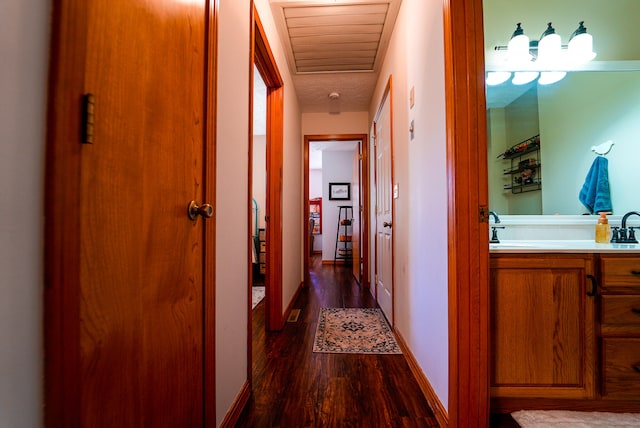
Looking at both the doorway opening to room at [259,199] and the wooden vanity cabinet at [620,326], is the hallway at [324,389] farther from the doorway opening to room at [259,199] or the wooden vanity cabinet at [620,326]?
the doorway opening to room at [259,199]

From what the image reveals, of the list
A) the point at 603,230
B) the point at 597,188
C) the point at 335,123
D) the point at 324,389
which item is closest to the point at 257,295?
the point at 324,389

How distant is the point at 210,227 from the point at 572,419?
1.77m

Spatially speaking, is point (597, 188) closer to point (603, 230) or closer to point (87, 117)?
point (603, 230)

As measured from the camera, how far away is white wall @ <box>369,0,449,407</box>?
1202 mm

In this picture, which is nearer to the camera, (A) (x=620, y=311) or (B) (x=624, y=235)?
(A) (x=620, y=311)

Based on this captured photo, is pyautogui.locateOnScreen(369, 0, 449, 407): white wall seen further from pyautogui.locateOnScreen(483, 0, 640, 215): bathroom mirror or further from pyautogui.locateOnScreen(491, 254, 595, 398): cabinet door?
pyautogui.locateOnScreen(483, 0, 640, 215): bathroom mirror

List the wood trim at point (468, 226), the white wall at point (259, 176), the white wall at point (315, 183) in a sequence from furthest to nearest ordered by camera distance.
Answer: the white wall at point (315, 183) → the white wall at point (259, 176) → the wood trim at point (468, 226)

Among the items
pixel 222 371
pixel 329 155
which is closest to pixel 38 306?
pixel 222 371

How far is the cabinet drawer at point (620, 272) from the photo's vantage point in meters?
1.21

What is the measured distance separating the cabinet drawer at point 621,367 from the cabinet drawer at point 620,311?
0.08 m

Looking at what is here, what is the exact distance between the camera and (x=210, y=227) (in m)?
0.97

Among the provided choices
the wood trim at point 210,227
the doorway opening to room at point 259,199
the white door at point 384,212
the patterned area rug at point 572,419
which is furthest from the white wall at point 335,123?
the patterned area rug at point 572,419

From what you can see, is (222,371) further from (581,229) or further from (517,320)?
(581,229)

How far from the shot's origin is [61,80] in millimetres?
442
